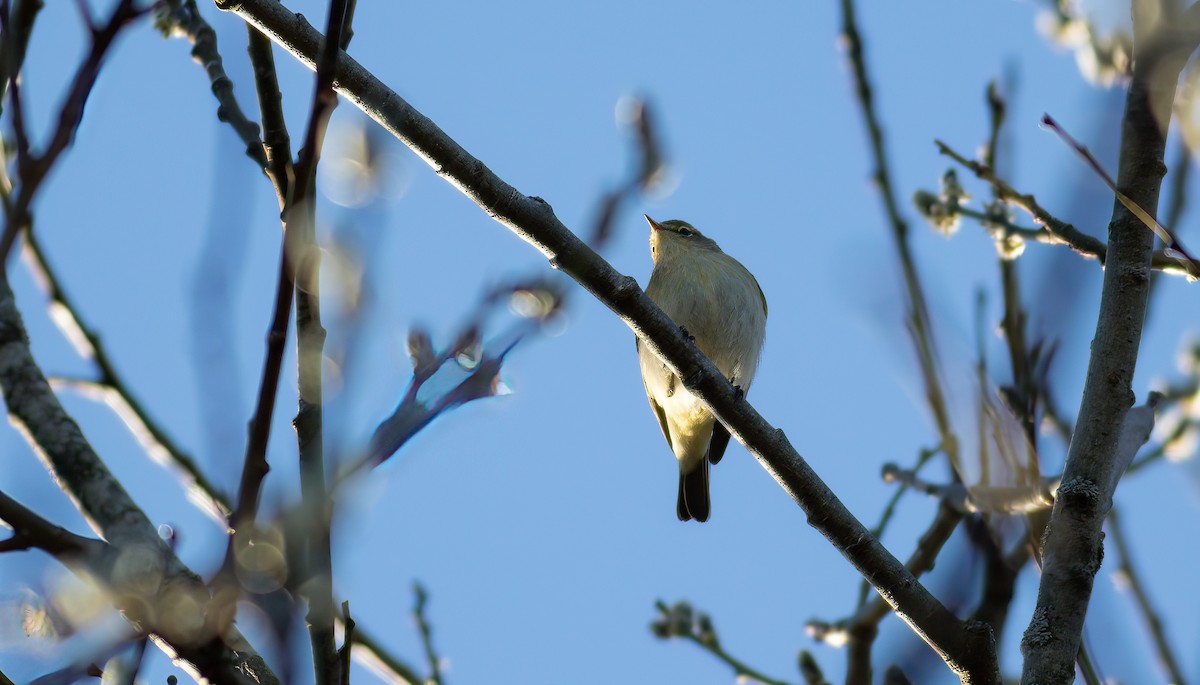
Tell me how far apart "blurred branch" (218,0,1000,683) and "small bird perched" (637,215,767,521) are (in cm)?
286

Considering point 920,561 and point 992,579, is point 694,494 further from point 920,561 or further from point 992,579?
point 992,579

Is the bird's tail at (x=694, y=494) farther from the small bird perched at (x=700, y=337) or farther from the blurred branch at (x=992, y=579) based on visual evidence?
the blurred branch at (x=992, y=579)

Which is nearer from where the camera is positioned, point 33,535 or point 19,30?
point 33,535

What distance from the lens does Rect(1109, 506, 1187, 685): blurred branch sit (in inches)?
140

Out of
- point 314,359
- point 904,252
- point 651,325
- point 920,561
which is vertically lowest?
point 314,359

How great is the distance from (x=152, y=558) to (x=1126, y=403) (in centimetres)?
224

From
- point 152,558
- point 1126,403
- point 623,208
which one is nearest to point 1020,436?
point 1126,403

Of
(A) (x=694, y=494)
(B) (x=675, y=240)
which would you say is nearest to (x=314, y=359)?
(A) (x=694, y=494)

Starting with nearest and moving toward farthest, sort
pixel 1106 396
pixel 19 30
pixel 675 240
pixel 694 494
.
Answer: pixel 19 30, pixel 1106 396, pixel 694 494, pixel 675 240

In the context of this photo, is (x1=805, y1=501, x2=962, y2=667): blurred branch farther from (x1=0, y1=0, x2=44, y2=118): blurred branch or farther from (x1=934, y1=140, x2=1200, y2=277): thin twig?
(x1=0, y1=0, x2=44, y2=118): blurred branch

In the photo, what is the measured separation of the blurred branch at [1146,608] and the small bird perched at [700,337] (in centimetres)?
285

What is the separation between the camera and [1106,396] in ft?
8.95

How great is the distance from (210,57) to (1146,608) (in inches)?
128

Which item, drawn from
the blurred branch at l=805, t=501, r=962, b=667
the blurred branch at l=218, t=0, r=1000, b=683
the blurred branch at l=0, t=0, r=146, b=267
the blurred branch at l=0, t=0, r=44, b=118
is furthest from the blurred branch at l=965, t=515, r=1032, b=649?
the blurred branch at l=0, t=0, r=44, b=118
